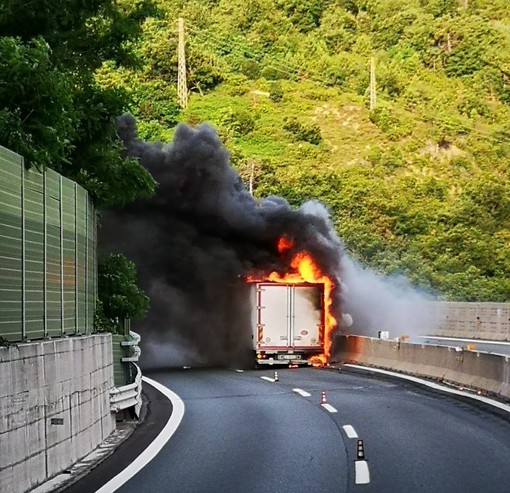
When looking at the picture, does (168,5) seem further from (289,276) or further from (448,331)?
(289,276)

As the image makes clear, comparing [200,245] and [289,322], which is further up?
[200,245]

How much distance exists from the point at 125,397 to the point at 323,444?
3.51 m

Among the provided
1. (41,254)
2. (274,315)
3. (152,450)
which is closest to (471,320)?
(274,315)

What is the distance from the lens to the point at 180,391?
2497 centimetres

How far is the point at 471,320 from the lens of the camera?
164ft

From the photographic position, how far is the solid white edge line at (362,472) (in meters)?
12.0

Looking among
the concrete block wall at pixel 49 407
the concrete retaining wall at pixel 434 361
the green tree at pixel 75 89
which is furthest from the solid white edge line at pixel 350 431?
the green tree at pixel 75 89

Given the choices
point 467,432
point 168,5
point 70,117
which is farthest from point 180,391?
point 168,5

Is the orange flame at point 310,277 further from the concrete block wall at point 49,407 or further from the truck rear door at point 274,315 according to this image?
the concrete block wall at point 49,407

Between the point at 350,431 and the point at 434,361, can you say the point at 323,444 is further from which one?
the point at 434,361

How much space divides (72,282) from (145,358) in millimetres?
22480

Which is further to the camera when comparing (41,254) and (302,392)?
(302,392)

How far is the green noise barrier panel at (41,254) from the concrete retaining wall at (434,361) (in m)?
8.71

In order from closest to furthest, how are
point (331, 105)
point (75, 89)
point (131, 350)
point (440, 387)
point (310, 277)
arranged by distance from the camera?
1. point (131, 350)
2. point (75, 89)
3. point (440, 387)
4. point (310, 277)
5. point (331, 105)
